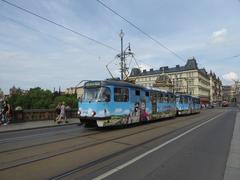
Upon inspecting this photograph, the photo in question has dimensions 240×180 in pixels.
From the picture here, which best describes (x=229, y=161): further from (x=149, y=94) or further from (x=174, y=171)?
(x=149, y=94)

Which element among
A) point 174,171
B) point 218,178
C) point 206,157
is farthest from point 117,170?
point 206,157

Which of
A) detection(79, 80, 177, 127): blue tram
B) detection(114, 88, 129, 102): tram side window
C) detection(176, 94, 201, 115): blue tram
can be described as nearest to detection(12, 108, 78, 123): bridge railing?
detection(79, 80, 177, 127): blue tram

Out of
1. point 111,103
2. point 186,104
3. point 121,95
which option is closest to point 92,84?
point 111,103

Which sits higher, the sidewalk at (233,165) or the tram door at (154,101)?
the tram door at (154,101)

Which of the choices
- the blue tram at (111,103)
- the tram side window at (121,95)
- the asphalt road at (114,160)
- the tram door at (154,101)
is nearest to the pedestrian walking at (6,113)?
the blue tram at (111,103)

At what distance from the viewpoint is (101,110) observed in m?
16.9

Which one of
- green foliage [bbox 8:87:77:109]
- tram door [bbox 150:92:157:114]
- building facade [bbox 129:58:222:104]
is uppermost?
building facade [bbox 129:58:222:104]

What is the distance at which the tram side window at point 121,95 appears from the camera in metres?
18.1

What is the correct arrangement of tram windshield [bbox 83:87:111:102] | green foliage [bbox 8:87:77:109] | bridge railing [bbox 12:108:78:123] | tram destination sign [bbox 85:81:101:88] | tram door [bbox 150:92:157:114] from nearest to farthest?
tram windshield [bbox 83:87:111:102], tram destination sign [bbox 85:81:101:88], bridge railing [bbox 12:108:78:123], tram door [bbox 150:92:157:114], green foliage [bbox 8:87:77:109]

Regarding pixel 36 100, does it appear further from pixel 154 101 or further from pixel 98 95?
pixel 98 95

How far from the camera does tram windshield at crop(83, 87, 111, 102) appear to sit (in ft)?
56.4

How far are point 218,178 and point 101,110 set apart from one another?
10.6 metres

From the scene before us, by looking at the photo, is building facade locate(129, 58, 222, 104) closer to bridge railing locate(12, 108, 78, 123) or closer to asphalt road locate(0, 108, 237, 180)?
bridge railing locate(12, 108, 78, 123)

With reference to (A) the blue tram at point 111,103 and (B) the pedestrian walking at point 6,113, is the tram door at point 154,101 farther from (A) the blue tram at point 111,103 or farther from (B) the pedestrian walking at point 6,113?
(B) the pedestrian walking at point 6,113
